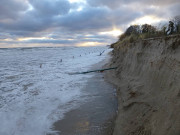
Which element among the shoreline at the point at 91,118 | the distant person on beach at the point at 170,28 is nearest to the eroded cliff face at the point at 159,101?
the shoreline at the point at 91,118

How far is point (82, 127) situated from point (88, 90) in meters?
3.21

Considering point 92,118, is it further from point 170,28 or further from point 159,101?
point 170,28

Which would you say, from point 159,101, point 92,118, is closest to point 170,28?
point 159,101

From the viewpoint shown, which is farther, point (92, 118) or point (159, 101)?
point (92, 118)

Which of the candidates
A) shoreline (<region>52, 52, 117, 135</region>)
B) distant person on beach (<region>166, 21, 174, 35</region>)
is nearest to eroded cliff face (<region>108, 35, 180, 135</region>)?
shoreline (<region>52, 52, 117, 135</region>)

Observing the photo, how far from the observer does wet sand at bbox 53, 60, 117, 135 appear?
12.0ft

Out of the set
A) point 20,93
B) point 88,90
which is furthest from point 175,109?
point 20,93

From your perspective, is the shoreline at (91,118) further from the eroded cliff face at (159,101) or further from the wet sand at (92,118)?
the eroded cliff face at (159,101)

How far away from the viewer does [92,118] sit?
4.22 metres

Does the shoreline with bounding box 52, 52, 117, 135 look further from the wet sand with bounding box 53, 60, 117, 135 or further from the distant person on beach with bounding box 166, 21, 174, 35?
the distant person on beach with bounding box 166, 21, 174, 35

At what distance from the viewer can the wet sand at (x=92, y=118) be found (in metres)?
3.65

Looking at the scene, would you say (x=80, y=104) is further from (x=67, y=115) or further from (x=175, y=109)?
(x=175, y=109)

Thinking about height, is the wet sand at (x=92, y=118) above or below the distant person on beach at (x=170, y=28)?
below

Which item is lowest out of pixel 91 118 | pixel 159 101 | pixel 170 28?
pixel 91 118
